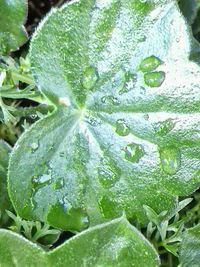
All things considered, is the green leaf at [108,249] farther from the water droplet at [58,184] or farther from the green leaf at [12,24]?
the green leaf at [12,24]

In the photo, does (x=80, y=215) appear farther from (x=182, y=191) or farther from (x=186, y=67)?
(x=186, y=67)

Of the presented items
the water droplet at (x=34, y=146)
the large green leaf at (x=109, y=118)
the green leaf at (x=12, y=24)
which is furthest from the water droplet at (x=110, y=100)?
the green leaf at (x=12, y=24)

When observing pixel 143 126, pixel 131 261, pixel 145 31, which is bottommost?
pixel 131 261

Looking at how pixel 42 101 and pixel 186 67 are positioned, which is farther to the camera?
pixel 42 101

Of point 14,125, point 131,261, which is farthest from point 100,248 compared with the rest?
point 14,125

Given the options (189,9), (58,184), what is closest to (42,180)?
(58,184)

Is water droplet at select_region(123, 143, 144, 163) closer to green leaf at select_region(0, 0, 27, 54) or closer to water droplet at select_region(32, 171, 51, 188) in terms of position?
water droplet at select_region(32, 171, 51, 188)

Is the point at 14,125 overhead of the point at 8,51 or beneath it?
beneath

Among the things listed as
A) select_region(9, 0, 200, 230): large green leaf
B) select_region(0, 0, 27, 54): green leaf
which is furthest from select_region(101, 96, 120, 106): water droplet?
select_region(0, 0, 27, 54): green leaf

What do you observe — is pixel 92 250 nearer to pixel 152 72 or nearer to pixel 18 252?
pixel 18 252
